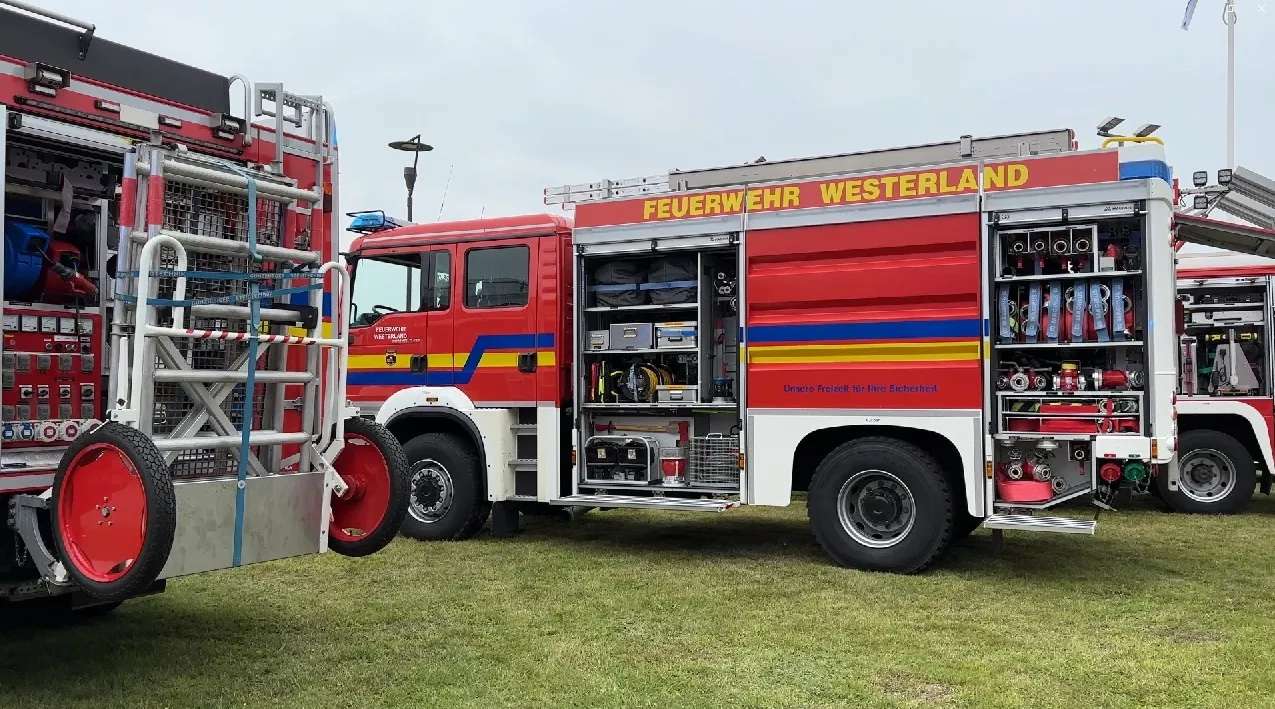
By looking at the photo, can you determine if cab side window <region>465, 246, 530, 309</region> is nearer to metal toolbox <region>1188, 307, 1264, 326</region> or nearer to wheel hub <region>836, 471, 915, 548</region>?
wheel hub <region>836, 471, 915, 548</region>

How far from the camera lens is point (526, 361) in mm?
8617

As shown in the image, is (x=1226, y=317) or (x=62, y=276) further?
(x=1226, y=317)

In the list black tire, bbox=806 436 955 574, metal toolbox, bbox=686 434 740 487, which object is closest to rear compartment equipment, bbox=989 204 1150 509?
black tire, bbox=806 436 955 574

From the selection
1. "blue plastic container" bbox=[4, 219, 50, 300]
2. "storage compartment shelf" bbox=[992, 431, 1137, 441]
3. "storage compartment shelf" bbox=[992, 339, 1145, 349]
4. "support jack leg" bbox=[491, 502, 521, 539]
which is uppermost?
"blue plastic container" bbox=[4, 219, 50, 300]

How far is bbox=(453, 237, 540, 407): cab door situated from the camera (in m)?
8.63

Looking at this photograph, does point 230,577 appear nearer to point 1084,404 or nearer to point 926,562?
point 926,562

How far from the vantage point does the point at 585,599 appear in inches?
258

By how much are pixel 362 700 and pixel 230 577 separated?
3.02 metres

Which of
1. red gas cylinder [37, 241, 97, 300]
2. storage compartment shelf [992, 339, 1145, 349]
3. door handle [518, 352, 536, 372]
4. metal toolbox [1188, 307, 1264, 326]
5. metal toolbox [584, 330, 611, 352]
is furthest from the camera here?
metal toolbox [1188, 307, 1264, 326]

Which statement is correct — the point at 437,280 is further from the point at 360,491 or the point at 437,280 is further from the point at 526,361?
the point at 360,491

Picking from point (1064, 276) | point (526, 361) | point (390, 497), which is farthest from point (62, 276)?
point (1064, 276)

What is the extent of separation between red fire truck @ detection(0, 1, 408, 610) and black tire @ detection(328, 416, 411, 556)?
11 mm

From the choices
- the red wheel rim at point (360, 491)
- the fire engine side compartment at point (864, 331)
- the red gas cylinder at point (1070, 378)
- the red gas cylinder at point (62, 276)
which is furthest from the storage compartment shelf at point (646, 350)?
the red gas cylinder at point (62, 276)

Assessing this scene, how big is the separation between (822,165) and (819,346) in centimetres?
140
